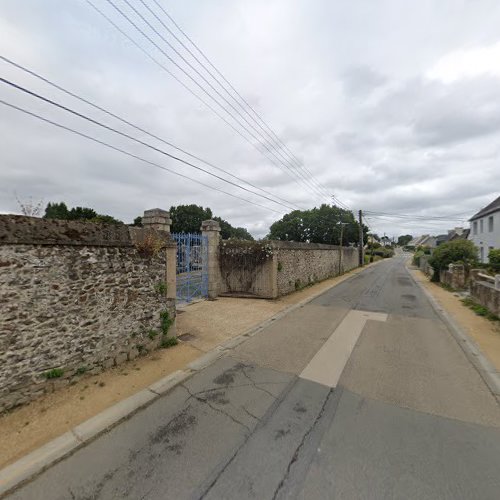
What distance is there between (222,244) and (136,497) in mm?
9975

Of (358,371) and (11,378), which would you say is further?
(358,371)

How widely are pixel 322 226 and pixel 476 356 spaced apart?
3817 centimetres

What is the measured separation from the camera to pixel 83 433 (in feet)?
10.6

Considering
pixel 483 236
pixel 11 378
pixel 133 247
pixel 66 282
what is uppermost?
pixel 483 236

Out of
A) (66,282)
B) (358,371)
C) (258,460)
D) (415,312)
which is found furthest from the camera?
(415,312)

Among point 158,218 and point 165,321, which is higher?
point 158,218

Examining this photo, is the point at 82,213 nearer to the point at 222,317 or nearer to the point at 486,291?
the point at 222,317

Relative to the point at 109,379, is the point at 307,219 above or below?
above

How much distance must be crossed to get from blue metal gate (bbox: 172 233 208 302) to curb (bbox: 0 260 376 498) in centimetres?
524

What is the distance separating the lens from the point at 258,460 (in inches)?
110

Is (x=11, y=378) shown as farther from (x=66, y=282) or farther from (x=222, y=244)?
(x=222, y=244)

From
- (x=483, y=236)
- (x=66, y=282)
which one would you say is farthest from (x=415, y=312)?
(x=483, y=236)

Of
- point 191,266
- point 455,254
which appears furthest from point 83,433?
point 455,254

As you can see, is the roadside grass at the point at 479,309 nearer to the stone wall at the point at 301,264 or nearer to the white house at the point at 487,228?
the stone wall at the point at 301,264
